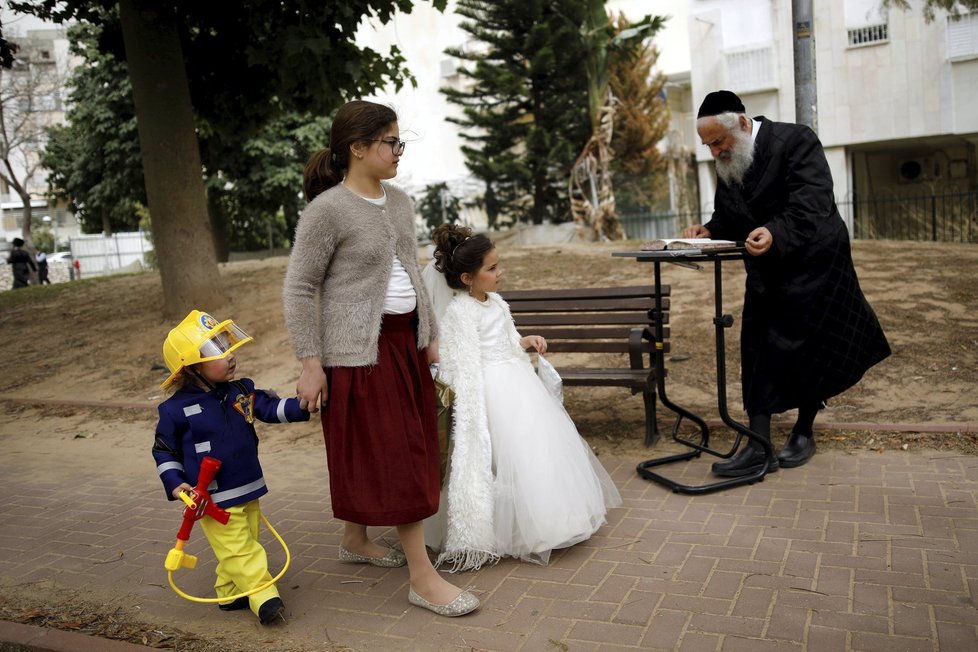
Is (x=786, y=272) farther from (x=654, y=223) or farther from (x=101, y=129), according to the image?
(x=101, y=129)

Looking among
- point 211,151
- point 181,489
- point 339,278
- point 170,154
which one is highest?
point 211,151

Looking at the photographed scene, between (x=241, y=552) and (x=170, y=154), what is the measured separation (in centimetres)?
696

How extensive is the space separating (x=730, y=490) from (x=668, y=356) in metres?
2.79

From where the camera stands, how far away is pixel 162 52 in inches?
365

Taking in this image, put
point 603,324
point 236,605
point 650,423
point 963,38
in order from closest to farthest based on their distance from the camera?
point 236,605 < point 650,423 < point 603,324 < point 963,38

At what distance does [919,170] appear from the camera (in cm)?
2422

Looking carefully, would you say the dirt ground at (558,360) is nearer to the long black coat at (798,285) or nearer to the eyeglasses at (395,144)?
the long black coat at (798,285)

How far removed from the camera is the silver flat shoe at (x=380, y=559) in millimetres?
4086

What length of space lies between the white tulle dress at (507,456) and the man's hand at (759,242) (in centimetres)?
131

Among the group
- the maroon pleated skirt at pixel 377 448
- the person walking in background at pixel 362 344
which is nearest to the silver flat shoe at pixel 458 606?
the person walking in background at pixel 362 344

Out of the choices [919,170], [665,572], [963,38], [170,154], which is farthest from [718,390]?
[919,170]

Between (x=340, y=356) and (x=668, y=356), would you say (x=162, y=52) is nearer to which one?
(x=668, y=356)

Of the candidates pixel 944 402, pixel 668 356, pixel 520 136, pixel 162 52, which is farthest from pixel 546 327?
pixel 520 136

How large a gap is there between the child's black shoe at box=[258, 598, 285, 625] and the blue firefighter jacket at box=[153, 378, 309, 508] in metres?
0.43
